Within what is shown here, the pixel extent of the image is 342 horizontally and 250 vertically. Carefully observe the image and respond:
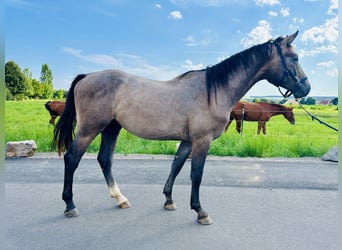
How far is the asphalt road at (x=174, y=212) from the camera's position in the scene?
2080 millimetres

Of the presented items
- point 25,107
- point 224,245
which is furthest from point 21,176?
point 25,107

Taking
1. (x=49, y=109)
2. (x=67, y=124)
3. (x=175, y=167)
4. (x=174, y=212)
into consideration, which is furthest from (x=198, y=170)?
(x=49, y=109)

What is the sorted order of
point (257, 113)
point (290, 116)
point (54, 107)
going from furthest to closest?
point (290, 116)
point (54, 107)
point (257, 113)

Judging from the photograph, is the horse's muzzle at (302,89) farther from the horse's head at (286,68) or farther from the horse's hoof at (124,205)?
the horse's hoof at (124,205)

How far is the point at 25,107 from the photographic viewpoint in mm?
9773

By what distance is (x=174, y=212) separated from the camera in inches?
105

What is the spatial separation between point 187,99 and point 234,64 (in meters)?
0.63

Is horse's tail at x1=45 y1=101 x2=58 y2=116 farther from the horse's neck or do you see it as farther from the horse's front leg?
the horse's neck

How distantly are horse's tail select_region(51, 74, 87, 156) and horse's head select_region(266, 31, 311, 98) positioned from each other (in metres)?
2.04

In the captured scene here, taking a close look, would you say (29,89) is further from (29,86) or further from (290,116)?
(290,116)

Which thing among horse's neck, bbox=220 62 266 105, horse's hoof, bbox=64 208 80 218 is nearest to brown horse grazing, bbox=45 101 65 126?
horse's hoof, bbox=64 208 80 218

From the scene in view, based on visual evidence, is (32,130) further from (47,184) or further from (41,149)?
(47,184)

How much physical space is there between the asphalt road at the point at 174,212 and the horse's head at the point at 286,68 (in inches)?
53.1

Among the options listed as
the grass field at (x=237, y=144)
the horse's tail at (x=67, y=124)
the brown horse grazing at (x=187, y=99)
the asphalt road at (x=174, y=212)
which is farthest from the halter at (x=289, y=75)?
the grass field at (x=237, y=144)
